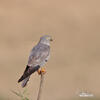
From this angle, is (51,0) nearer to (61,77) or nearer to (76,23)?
(76,23)

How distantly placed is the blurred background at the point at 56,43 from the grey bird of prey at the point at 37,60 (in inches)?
173

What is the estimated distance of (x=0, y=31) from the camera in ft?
58.6

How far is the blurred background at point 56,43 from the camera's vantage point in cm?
1262

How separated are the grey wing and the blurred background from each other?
451 cm

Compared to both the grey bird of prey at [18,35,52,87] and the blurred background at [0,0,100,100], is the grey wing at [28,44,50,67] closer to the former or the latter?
the grey bird of prey at [18,35,52,87]

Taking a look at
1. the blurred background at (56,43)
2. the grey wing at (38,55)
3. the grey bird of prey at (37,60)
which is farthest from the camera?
the blurred background at (56,43)

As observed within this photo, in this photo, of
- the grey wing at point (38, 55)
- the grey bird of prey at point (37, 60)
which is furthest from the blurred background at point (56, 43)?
the grey wing at point (38, 55)

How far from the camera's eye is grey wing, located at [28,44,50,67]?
20.9ft

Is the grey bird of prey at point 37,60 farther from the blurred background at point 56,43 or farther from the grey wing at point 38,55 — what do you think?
the blurred background at point 56,43

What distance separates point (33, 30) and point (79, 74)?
439cm

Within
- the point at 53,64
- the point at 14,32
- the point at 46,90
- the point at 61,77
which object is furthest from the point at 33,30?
the point at 46,90

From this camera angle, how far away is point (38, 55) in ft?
21.5

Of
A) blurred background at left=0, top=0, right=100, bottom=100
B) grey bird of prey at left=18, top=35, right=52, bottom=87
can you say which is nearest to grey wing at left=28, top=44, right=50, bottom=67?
grey bird of prey at left=18, top=35, right=52, bottom=87

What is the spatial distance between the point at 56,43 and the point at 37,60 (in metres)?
10.1
